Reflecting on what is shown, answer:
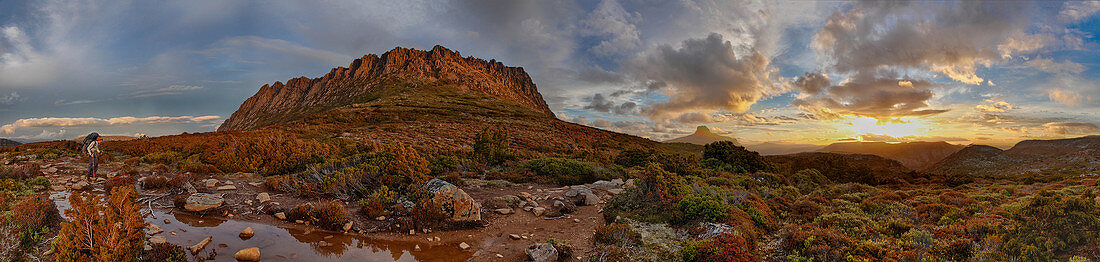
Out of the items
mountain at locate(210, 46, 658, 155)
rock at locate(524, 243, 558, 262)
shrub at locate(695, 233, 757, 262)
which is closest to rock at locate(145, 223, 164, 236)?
rock at locate(524, 243, 558, 262)

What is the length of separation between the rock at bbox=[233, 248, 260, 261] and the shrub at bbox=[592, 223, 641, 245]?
263 inches

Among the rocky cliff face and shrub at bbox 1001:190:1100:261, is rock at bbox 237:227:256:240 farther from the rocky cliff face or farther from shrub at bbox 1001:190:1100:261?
the rocky cliff face

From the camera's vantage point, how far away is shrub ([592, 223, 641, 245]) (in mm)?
7707

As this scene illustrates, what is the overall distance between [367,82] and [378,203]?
115682 millimetres

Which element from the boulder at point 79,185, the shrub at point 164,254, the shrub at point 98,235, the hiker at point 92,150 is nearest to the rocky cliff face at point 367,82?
the hiker at point 92,150

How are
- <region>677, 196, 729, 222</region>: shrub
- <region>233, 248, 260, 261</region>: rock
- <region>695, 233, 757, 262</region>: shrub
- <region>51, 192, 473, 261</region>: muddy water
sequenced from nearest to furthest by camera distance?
<region>695, 233, 757, 262</region>: shrub
<region>233, 248, 260, 261</region>: rock
<region>51, 192, 473, 261</region>: muddy water
<region>677, 196, 729, 222</region>: shrub

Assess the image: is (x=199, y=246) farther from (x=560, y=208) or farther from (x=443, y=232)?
(x=560, y=208)

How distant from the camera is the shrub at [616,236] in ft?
25.3

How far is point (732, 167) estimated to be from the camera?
930 inches

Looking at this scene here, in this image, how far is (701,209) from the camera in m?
8.69

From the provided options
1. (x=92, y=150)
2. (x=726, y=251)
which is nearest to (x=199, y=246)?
(x=726, y=251)

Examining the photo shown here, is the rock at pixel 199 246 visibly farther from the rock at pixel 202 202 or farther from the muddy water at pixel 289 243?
the rock at pixel 202 202

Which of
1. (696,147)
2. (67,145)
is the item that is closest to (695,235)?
(67,145)

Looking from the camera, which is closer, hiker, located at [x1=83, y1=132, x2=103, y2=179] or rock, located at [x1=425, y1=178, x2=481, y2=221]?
rock, located at [x1=425, y1=178, x2=481, y2=221]
